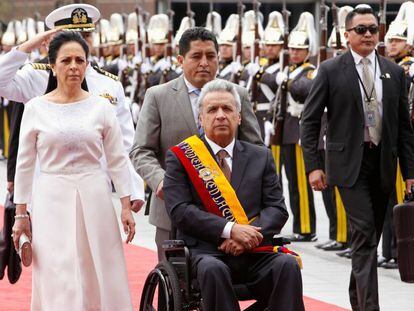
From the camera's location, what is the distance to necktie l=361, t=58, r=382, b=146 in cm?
942

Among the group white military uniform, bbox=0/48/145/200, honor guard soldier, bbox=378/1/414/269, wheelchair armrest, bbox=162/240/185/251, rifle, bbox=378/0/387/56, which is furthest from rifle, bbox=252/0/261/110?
wheelchair armrest, bbox=162/240/185/251

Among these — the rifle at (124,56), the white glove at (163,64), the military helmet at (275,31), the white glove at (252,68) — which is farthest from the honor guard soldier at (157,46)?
the white glove at (252,68)

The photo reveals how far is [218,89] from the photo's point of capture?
803 centimetres

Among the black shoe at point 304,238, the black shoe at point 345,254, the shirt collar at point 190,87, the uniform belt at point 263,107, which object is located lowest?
the black shoe at point 304,238

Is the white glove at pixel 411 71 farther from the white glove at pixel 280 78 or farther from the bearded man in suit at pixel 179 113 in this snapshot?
the bearded man in suit at pixel 179 113

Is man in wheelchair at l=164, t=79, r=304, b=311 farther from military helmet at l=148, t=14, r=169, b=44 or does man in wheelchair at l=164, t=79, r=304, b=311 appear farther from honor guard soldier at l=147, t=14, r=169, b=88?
military helmet at l=148, t=14, r=169, b=44

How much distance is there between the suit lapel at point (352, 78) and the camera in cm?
945

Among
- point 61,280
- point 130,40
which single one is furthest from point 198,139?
point 130,40

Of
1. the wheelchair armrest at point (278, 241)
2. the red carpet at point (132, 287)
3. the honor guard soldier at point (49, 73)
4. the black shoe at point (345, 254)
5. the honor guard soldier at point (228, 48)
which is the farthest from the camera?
the honor guard soldier at point (228, 48)

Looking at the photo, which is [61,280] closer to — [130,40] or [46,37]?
[46,37]

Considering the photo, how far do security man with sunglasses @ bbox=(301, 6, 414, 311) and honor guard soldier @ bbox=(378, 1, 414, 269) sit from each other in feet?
8.94

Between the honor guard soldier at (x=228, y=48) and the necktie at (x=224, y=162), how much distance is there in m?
8.97

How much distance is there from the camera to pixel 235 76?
17.0 meters

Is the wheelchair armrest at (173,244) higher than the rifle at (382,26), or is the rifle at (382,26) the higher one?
the rifle at (382,26)
